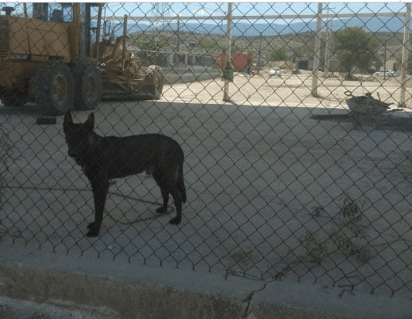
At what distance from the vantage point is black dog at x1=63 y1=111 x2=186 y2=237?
13.9 feet

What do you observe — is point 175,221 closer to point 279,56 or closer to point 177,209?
point 177,209

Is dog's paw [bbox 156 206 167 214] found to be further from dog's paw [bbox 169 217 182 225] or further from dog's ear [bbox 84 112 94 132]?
dog's ear [bbox 84 112 94 132]

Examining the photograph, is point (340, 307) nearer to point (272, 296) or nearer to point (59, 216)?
point (272, 296)

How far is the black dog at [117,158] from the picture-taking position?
425cm

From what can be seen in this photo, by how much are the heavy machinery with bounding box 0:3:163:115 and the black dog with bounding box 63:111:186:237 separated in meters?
6.01

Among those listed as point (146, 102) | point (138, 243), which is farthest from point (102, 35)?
point (138, 243)

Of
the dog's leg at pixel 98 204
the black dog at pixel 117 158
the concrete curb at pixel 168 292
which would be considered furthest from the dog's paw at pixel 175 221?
the concrete curb at pixel 168 292

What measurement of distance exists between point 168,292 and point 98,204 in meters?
1.63

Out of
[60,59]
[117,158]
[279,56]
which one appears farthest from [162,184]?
[60,59]

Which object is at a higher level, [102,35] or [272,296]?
[102,35]

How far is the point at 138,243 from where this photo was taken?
4.12 meters

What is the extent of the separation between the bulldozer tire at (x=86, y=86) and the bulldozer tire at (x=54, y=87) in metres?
0.46

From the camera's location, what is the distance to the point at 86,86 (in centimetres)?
1327

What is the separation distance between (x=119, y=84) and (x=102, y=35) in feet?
4.82
